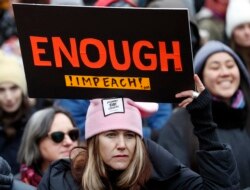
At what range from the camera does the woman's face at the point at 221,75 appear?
24.4ft

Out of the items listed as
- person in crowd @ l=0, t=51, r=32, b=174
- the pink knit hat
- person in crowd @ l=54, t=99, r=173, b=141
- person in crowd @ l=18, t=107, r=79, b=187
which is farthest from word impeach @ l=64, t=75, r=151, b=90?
person in crowd @ l=0, t=51, r=32, b=174

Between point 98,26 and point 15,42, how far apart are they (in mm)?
4238

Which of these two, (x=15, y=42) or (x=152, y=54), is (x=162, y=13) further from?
(x=15, y=42)

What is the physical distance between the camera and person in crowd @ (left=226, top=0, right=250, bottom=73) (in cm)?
883

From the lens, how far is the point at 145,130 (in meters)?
7.66

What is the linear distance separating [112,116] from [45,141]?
5.26 feet

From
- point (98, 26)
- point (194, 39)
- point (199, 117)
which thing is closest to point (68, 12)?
point (98, 26)

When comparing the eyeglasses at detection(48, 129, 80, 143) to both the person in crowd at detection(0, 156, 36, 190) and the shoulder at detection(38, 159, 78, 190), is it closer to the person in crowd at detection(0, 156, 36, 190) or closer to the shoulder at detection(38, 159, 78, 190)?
the person in crowd at detection(0, 156, 36, 190)

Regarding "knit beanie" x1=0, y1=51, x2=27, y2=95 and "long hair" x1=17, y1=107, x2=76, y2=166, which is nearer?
"long hair" x1=17, y1=107, x2=76, y2=166

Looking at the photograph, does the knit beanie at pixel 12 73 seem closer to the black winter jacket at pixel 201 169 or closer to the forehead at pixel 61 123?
the forehead at pixel 61 123

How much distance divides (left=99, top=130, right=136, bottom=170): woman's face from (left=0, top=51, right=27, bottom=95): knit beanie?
105 inches

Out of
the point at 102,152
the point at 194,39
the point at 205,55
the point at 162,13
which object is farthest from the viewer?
the point at 194,39

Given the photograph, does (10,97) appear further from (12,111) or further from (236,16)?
(236,16)

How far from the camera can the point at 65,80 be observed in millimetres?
5504
